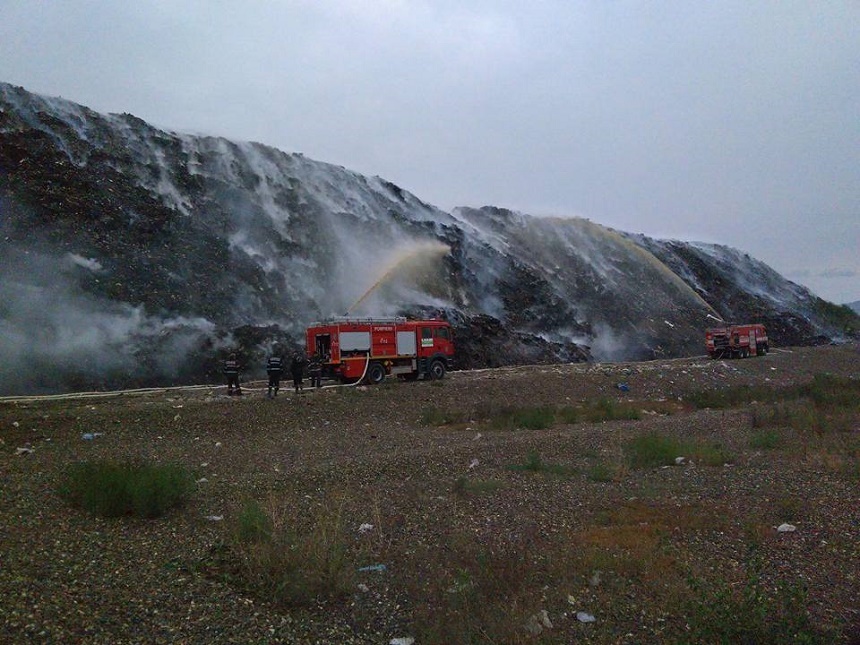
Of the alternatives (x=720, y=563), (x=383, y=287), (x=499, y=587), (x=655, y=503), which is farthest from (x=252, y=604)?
(x=383, y=287)

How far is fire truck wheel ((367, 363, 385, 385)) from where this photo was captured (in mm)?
26172

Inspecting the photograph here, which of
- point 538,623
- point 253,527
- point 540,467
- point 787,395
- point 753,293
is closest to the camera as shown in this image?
point 538,623

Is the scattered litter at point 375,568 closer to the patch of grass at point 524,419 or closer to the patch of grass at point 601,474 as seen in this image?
the patch of grass at point 601,474

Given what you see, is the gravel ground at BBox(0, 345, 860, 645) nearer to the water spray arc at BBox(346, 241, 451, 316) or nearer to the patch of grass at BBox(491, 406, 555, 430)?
the patch of grass at BBox(491, 406, 555, 430)

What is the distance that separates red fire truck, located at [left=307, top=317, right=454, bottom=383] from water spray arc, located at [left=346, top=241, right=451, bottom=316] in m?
10.6

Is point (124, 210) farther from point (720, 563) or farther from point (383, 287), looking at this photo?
point (720, 563)

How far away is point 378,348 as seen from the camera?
26531 mm

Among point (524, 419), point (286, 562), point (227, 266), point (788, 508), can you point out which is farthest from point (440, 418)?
point (227, 266)

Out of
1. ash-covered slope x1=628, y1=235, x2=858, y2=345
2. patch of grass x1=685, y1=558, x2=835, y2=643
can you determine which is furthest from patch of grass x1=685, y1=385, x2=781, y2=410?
ash-covered slope x1=628, y1=235, x2=858, y2=345

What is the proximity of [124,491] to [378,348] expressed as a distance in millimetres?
18514

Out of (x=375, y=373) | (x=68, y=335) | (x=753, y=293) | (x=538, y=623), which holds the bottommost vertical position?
(x=538, y=623)

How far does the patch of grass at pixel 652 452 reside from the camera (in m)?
12.1

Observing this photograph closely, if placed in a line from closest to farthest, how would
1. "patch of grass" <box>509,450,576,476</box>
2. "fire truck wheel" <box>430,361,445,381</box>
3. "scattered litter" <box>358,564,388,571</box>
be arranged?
"scattered litter" <box>358,564,388,571</box> → "patch of grass" <box>509,450,576,476</box> → "fire truck wheel" <box>430,361,445,381</box>

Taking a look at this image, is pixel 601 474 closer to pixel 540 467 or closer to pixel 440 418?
pixel 540 467
